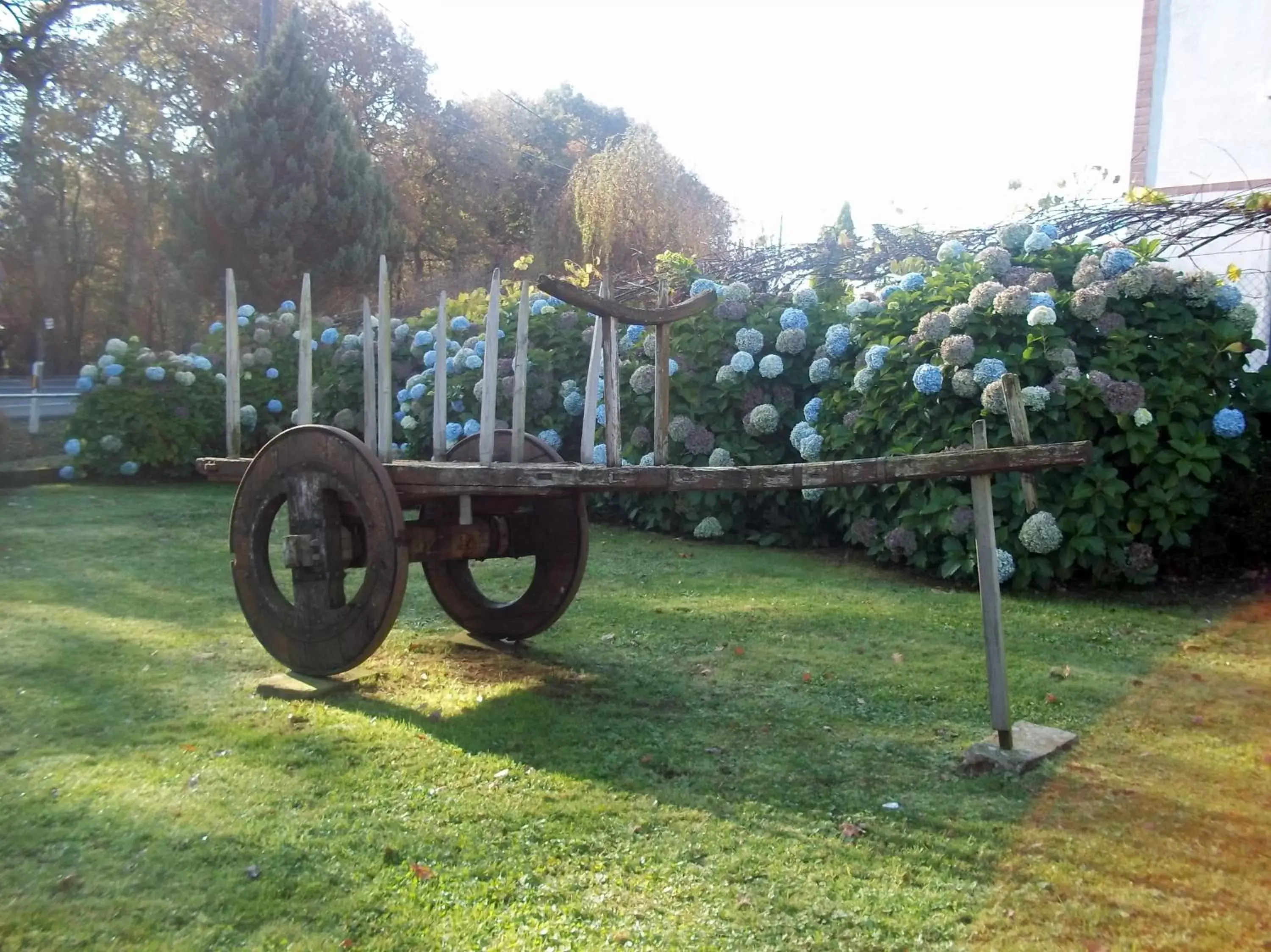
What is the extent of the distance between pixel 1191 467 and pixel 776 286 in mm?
5622

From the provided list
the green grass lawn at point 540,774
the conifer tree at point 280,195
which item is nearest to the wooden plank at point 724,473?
the green grass lawn at point 540,774

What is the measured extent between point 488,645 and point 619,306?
90.6 inches

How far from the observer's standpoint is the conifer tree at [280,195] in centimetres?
1795

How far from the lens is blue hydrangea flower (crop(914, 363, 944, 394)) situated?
732cm

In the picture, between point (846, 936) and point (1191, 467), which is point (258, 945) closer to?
point (846, 936)

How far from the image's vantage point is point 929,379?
733 centimetres

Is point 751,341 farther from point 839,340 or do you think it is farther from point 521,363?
point 521,363

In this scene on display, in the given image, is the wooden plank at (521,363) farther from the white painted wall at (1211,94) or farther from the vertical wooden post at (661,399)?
the white painted wall at (1211,94)

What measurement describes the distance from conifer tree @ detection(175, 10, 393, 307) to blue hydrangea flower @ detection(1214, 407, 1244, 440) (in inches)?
591

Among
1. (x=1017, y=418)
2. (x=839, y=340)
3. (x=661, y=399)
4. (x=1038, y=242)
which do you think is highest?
(x=1038, y=242)

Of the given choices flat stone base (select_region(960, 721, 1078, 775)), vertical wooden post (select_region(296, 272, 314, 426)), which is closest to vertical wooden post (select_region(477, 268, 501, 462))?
vertical wooden post (select_region(296, 272, 314, 426))

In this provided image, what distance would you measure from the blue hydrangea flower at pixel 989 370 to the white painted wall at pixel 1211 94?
19.5 ft

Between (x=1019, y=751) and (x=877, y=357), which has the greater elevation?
(x=877, y=357)

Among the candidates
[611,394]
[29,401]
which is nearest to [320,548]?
[611,394]
